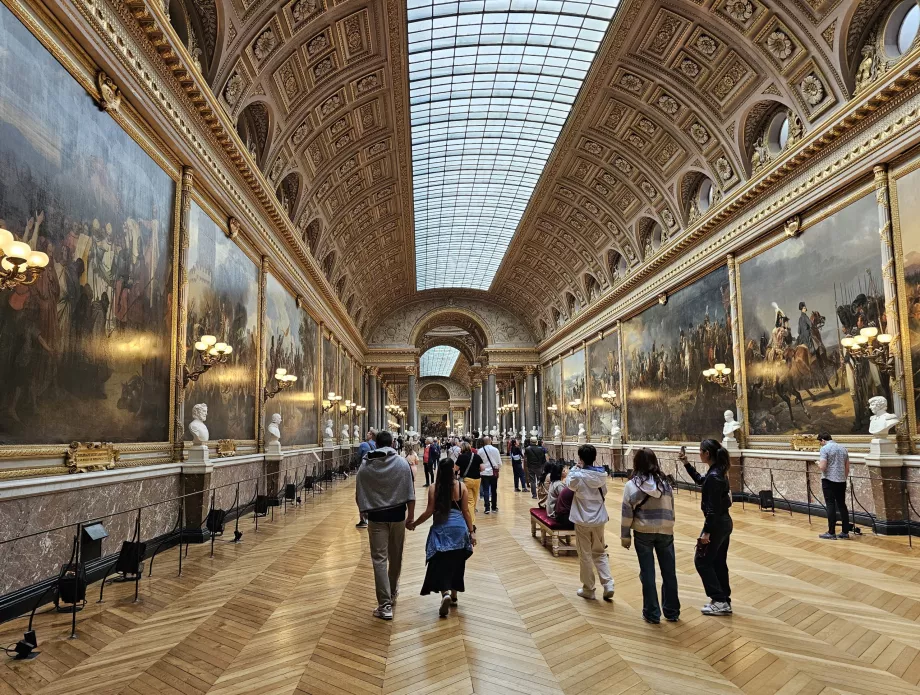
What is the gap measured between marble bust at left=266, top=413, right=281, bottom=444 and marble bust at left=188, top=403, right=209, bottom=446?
5.01m

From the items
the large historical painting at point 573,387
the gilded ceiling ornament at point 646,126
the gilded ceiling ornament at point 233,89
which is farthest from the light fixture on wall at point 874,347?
the large historical painting at point 573,387

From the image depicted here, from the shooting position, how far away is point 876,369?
1133cm

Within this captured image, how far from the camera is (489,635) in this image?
5398 mm

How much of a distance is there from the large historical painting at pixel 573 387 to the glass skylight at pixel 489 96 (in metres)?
8.30

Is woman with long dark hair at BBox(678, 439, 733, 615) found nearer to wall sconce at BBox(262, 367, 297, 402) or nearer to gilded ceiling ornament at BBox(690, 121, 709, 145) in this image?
wall sconce at BBox(262, 367, 297, 402)

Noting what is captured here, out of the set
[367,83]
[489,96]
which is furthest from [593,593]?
[489,96]

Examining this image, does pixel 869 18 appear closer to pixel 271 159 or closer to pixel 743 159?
pixel 743 159

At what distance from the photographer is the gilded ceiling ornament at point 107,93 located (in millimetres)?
7949

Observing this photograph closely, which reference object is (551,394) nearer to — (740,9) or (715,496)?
(740,9)

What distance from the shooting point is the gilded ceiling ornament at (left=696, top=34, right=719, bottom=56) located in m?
14.8

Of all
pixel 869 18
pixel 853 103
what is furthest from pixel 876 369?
pixel 869 18

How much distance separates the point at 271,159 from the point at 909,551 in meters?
15.8

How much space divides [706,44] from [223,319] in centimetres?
1365

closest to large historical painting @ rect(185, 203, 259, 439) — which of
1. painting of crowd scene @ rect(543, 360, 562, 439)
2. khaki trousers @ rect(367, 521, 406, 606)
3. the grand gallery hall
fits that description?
the grand gallery hall
